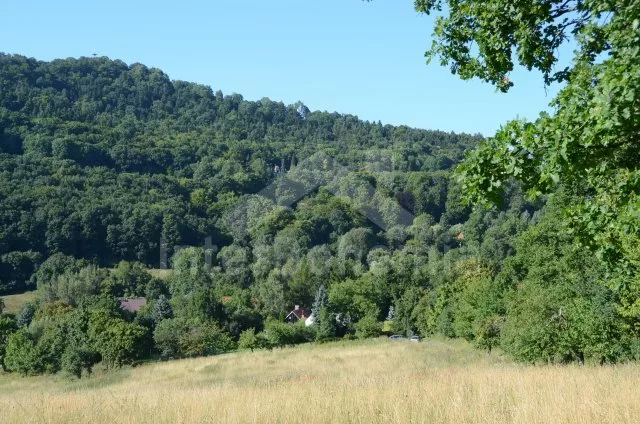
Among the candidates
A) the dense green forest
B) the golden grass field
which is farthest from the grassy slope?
the golden grass field

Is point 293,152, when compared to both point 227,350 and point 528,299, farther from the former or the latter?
point 528,299

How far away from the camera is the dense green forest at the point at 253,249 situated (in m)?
27.5

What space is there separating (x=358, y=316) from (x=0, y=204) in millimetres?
73848

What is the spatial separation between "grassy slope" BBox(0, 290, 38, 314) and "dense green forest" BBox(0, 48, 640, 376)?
106 inches

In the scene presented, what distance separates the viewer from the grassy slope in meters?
77.2

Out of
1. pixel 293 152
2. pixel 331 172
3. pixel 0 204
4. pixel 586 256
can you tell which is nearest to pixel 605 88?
pixel 586 256

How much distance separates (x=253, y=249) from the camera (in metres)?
97.5

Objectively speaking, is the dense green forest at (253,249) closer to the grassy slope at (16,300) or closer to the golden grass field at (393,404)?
the golden grass field at (393,404)

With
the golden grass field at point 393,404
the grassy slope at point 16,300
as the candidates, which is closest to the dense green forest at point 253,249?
the golden grass field at point 393,404

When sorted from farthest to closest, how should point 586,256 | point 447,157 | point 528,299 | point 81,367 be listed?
point 447,157 < point 81,367 < point 586,256 < point 528,299

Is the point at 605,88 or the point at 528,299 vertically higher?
the point at 605,88

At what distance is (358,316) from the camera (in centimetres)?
5812

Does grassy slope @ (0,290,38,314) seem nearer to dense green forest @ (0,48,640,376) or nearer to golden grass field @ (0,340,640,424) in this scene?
dense green forest @ (0,48,640,376)

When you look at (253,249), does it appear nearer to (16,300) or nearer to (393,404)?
(16,300)
